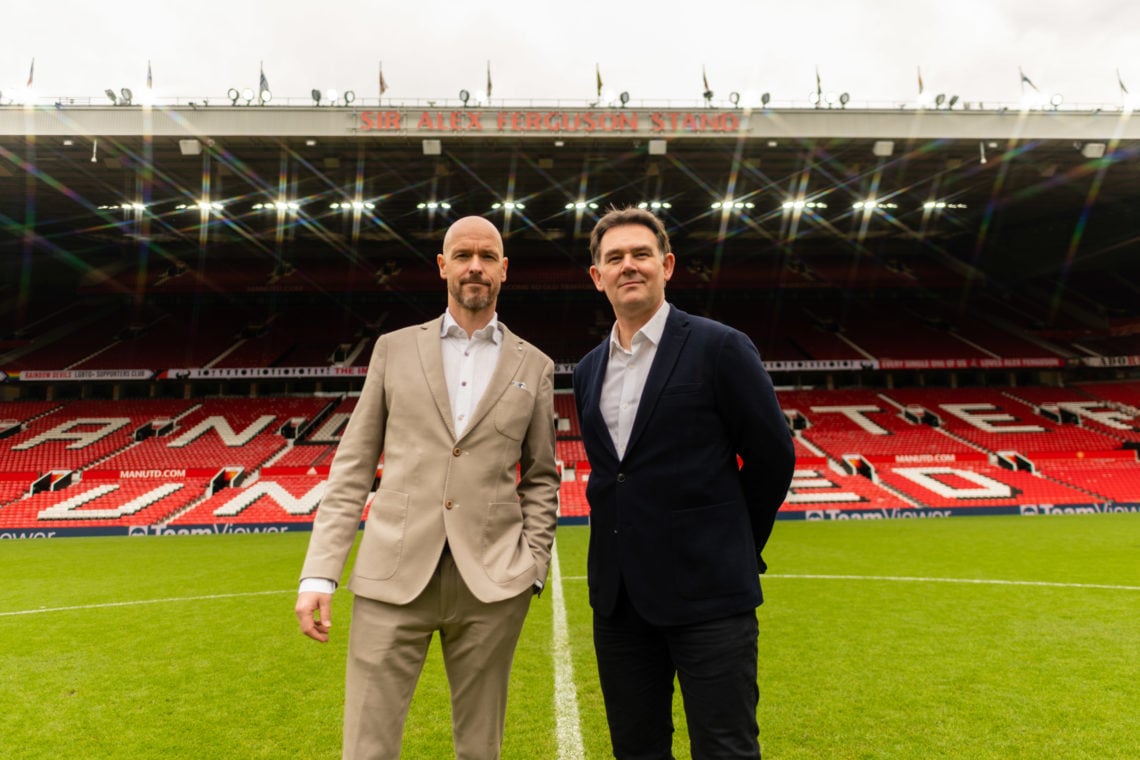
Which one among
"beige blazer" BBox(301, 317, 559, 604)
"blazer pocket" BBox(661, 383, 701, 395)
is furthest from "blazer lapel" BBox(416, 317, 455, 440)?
"blazer pocket" BBox(661, 383, 701, 395)

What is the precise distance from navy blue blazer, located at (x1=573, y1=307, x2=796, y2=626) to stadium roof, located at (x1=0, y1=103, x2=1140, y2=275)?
17684mm

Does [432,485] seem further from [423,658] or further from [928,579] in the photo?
[928,579]

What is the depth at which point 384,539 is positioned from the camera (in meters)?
2.32

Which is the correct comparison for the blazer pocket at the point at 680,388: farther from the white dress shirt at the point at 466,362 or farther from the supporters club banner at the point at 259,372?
the supporters club banner at the point at 259,372

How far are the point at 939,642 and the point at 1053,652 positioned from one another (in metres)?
0.90

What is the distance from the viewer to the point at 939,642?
6215 mm

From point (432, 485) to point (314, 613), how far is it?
586mm

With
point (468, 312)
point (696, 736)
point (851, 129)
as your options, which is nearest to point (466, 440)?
point (468, 312)

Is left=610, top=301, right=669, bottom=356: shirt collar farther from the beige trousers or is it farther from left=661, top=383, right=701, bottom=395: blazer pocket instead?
the beige trousers

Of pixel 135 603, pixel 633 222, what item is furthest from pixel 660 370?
pixel 135 603

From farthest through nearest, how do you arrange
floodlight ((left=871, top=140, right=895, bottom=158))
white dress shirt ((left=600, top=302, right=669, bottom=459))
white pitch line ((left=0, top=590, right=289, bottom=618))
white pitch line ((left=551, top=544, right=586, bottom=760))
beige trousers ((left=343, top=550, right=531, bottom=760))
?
floodlight ((left=871, top=140, right=895, bottom=158)) → white pitch line ((left=0, top=590, right=289, bottom=618)) → white pitch line ((left=551, top=544, right=586, bottom=760)) → white dress shirt ((left=600, top=302, right=669, bottom=459)) → beige trousers ((left=343, top=550, right=531, bottom=760))

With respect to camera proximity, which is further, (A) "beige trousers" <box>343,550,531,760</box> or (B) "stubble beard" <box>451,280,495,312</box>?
(B) "stubble beard" <box>451,280,495,312</box>

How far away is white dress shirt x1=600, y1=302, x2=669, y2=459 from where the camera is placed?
235 cm

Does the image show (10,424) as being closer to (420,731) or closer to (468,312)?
(420,731)
